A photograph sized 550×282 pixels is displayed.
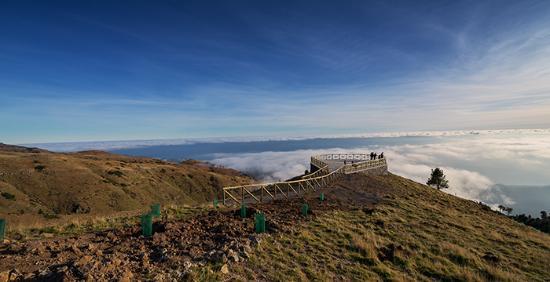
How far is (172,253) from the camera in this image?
31.2 feet

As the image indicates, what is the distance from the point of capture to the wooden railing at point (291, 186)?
904 inches

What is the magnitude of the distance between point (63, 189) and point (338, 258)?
56128 millimetres

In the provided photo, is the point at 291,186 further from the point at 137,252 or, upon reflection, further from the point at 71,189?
the point at 71,189

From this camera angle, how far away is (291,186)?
92.1 ft

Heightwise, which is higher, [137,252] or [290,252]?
[137,252]

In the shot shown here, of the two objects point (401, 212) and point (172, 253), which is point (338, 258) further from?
point (401, 212)

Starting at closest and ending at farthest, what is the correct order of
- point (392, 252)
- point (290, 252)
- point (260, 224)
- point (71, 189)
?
point (290, 252) < point (260, 224) < point (392, 252) < point (71, 189)

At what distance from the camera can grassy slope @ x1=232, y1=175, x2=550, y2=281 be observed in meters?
10.3

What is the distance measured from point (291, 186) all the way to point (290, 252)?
16983 millimetres

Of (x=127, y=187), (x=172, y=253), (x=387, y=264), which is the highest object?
(x=172, y=253)

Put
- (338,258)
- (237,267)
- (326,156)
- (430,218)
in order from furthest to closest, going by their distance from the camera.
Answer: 1. (326,156)
2. (430,218)
3. (338,258)
4. (237,267)

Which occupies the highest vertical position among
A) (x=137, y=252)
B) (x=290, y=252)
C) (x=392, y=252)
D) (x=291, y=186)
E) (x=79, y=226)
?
(x=137, y=252)

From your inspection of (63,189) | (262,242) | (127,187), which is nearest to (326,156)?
(127,187)

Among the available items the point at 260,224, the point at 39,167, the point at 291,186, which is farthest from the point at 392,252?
the point at 39,167
